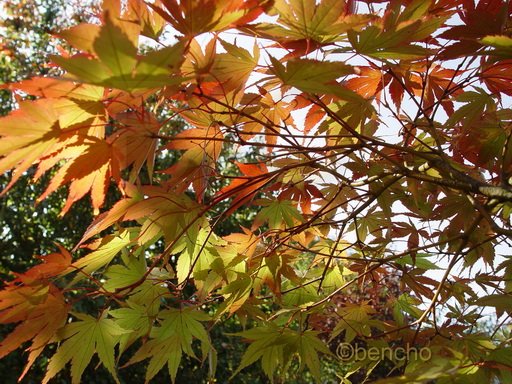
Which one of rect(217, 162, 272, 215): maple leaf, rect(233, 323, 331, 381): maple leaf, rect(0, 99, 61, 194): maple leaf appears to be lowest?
rect(233, 323, 331, 381): maple leaf

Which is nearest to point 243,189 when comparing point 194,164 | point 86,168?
point 194,164

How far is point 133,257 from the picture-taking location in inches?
33.6

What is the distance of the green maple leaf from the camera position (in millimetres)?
751

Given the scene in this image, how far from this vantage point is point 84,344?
77 cm

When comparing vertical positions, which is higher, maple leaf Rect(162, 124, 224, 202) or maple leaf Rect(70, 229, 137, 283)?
maple leaf Rect(162, 124, 224, 202)

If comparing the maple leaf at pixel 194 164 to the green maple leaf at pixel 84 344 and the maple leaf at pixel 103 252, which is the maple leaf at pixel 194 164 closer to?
the maple leaf at pixel 103 252

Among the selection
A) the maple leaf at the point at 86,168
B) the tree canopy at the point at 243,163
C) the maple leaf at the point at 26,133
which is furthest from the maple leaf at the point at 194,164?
the maple leaf at the point at 26,133

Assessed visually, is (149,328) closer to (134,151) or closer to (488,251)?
(134,151)

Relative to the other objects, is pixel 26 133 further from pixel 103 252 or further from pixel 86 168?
pixel 103 252

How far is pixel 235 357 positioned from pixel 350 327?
402 centimetres

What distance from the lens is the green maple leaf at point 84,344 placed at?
75 centimetres

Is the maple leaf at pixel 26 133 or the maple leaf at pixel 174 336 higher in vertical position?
the maple leaf at pixel 26 133

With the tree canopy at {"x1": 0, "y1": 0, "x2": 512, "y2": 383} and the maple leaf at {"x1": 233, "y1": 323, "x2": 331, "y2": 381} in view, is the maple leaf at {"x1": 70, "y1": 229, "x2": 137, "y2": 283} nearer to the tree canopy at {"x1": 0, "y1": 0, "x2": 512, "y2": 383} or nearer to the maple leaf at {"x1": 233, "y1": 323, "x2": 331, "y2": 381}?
the tree canopy at {"x1": 0, "y1": 0, "x2": 512, "y2": 383}

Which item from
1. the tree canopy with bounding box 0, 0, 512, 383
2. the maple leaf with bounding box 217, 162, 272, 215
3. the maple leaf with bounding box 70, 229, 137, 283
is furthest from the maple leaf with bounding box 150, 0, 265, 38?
the maple leaf with bounding box 70, 229, 137, 283
